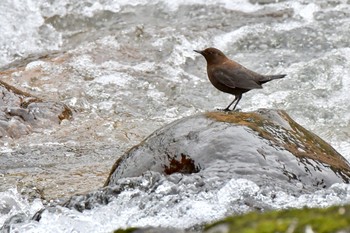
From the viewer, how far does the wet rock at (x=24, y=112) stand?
306 inches

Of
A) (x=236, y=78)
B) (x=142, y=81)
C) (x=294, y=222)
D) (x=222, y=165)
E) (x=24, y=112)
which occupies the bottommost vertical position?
(x=142, y=81)

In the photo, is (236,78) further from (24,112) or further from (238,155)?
(24,112)

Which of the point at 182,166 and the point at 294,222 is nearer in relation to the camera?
the point at 294,222

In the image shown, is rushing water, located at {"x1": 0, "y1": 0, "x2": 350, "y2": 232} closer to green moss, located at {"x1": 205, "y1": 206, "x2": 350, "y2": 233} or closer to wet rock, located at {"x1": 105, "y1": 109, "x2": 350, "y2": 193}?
wet rock, located at {"x1": 105, "y1": 109, "x2": 350, "y2": 193}

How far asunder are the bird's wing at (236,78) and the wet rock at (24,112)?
7.08ft

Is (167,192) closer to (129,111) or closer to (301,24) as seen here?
(129,111)

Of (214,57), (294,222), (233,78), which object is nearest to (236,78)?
(233,78)

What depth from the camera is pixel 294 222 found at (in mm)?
2539

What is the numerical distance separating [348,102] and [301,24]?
2.41 m

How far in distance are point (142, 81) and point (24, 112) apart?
1987mm

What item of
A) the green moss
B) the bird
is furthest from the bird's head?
the green moss

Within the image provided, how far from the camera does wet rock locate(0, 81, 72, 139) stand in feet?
25.5

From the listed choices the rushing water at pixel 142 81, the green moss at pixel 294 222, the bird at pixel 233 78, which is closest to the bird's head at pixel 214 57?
the bird at pixel 233 78

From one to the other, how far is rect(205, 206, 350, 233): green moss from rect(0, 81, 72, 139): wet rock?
5.34 m
